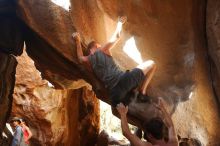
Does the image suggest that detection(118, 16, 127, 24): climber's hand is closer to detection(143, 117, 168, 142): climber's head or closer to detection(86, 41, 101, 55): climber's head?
detection(86, 41, 101, 55): climber's head

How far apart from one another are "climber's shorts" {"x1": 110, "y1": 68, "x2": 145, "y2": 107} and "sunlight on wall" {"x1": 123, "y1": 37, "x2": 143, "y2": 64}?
147cm

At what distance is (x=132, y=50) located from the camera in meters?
9.32

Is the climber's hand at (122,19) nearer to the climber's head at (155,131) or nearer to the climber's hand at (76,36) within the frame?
the climber's hand at (76,36)

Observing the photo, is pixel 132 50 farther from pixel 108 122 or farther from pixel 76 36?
pixel 108 122

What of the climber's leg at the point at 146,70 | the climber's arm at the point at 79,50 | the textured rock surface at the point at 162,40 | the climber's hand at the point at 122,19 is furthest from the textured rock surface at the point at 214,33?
the climber's arm at the point at 79,50

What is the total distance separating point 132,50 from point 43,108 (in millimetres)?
6249

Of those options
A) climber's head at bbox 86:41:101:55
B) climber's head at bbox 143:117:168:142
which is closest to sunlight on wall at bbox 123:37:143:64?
climber's head at bbox 86:41:101:55

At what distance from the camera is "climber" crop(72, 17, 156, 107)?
304 inches

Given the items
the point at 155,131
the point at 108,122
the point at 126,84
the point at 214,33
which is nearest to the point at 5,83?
the point at 126,84

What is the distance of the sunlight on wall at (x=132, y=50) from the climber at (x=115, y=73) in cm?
129

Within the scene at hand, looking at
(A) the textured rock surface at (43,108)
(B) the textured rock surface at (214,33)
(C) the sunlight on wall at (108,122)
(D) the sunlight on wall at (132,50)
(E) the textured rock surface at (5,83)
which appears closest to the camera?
(B) the textured rock surface at (214,33)

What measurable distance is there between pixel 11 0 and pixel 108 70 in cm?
337

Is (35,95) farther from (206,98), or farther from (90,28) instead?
(206,98)

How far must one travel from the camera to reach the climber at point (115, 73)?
304 inches
